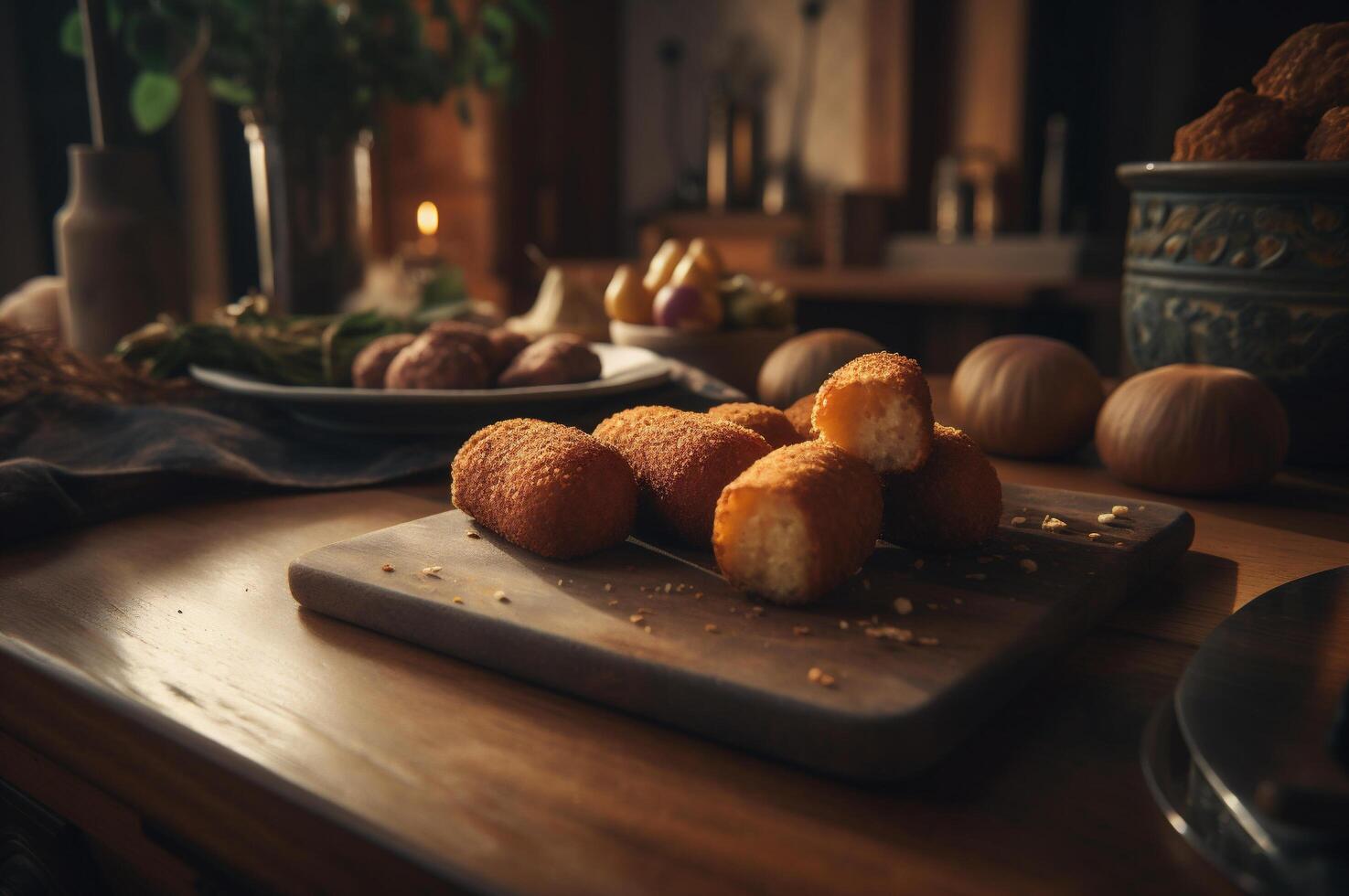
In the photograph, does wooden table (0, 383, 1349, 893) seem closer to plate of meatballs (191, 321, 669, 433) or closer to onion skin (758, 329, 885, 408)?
plate of meatballs (191, 321, 669, 433)

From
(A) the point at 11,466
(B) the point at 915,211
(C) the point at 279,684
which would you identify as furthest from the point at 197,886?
(B) the point at 915,211

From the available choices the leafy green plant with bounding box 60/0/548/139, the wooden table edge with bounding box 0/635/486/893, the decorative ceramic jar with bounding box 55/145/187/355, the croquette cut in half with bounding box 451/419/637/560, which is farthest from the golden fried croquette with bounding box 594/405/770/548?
the leafy green plant with bounding box 60/0/548/139

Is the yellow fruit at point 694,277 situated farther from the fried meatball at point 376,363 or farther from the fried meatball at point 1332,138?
the fried meatball at point 1332,138

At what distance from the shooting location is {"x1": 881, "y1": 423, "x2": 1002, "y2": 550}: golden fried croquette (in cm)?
58

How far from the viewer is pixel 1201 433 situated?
793 mm

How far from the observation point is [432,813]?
0.37 m

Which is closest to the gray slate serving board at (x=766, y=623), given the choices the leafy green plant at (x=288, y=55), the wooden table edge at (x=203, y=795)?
the wooden table edge at (x=203, y=795)

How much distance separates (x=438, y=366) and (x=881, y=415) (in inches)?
20.2

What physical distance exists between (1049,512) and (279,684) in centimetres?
48

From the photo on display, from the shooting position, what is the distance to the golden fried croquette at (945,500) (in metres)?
0.58

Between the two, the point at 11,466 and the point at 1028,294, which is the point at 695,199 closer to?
the point at 1028,294

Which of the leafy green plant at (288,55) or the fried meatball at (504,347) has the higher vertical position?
the leafy green plant at (288,55)

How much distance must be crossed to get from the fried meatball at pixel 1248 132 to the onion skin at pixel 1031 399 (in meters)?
0.21

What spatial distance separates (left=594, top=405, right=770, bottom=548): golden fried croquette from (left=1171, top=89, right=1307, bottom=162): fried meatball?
0.55 meters
